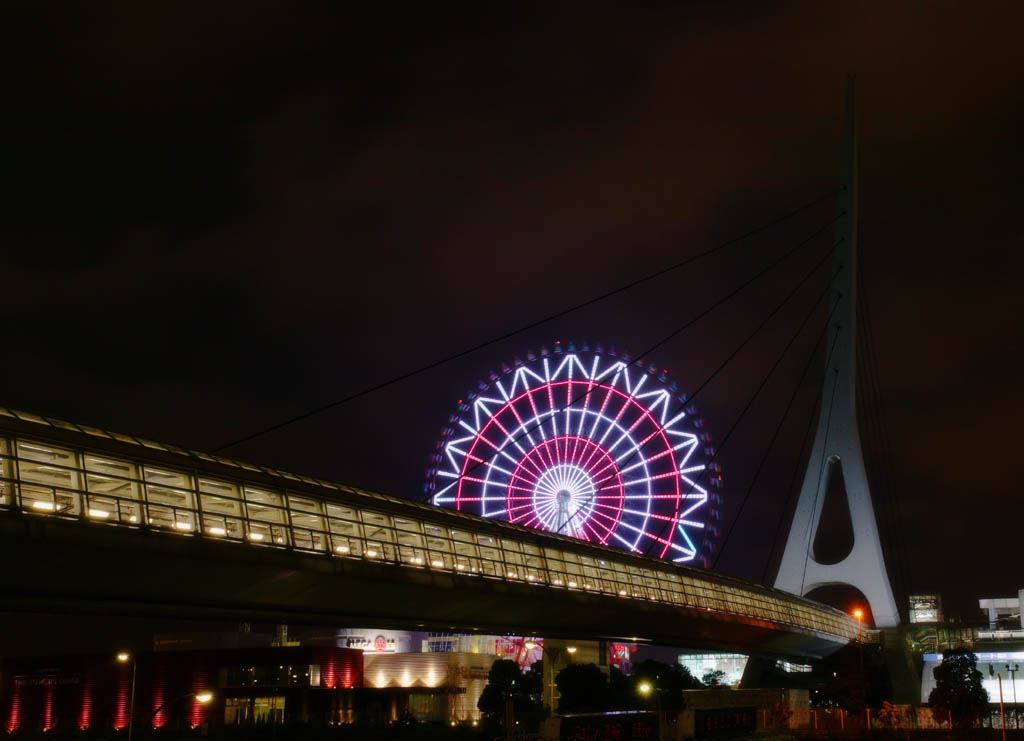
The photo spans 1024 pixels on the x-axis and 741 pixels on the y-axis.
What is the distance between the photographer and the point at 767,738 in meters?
37.7

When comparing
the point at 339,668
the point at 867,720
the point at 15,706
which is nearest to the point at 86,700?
the point at 15,706

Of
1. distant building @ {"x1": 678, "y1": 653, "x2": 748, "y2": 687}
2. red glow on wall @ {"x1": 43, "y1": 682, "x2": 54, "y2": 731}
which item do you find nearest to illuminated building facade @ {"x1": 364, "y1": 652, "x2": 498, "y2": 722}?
red glow on wall @ {"x1": 43, "y1": 682, "x2": 54, "y2": 731}

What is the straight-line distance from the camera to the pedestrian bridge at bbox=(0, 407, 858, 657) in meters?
25.0

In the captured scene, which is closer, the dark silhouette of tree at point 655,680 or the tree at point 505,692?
the dark silhouette of tree at point 655,680

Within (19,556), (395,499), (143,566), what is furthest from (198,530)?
(395,499)

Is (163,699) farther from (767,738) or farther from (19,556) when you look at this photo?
(19,556)

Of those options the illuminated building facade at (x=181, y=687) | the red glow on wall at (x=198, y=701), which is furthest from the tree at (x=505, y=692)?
the red glow on wall at (x=198, y=701)

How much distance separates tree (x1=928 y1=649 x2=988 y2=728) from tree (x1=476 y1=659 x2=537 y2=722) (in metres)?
20.5

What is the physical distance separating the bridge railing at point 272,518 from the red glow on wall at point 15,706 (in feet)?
165

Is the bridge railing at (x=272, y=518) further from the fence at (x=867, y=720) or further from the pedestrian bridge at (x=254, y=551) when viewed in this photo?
the fence at (x=867, y=720)

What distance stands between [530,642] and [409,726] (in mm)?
39548

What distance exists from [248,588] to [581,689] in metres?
24.2

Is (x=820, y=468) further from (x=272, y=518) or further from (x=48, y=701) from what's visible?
(x=48, y=701)

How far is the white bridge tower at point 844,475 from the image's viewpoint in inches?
2899
